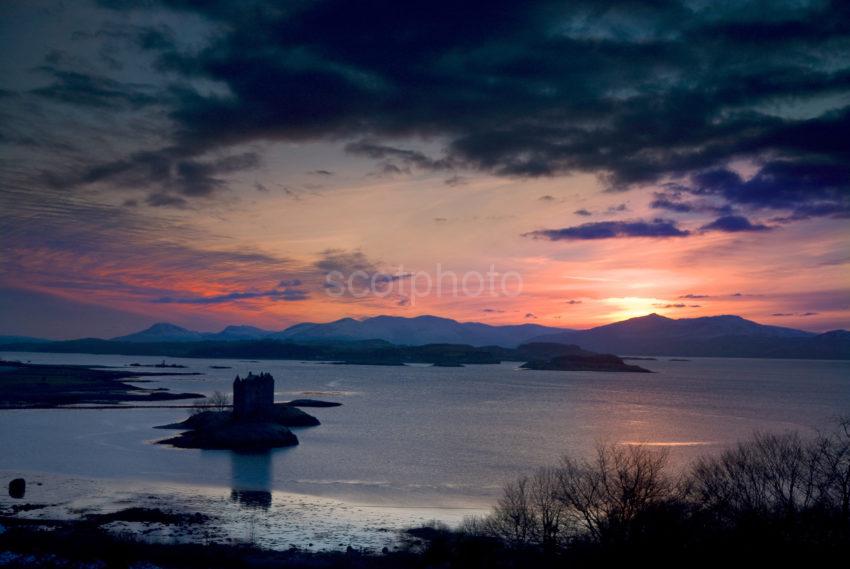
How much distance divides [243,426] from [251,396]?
557 centimetres

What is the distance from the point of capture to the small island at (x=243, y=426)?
7600 centimetres

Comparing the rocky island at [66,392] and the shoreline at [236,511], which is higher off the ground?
the rocky island at [66,392]

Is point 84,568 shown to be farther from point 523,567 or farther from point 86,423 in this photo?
point 86,423

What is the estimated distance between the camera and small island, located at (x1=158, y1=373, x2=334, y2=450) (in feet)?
249

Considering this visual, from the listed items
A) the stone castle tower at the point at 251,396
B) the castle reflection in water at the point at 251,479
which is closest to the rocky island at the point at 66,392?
the stone castle tower at the point at 251,396

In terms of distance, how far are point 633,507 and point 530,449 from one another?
→ 4540cm

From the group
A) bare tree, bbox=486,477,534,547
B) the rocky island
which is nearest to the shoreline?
bare tree, bbox=486,477,534,547

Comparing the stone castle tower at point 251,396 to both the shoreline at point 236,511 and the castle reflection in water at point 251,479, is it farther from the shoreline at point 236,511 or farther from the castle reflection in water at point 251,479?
the shoreline at point 236,511

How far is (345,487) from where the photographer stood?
184 ft

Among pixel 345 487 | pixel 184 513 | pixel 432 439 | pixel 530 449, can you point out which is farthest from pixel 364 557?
pixel 432 439

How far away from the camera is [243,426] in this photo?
78.0m

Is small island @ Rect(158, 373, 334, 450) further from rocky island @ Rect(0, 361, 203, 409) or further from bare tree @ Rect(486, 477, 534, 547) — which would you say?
rocky island @ Rect(0, 361, 203, 409)

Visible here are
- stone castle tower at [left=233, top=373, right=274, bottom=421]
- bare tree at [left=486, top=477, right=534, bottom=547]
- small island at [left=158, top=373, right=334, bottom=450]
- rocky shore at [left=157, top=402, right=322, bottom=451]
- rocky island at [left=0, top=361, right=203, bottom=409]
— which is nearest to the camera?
bare tree at [left=486, top=477, right=534, bottom=547]

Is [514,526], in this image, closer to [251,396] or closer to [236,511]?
[236,511]
